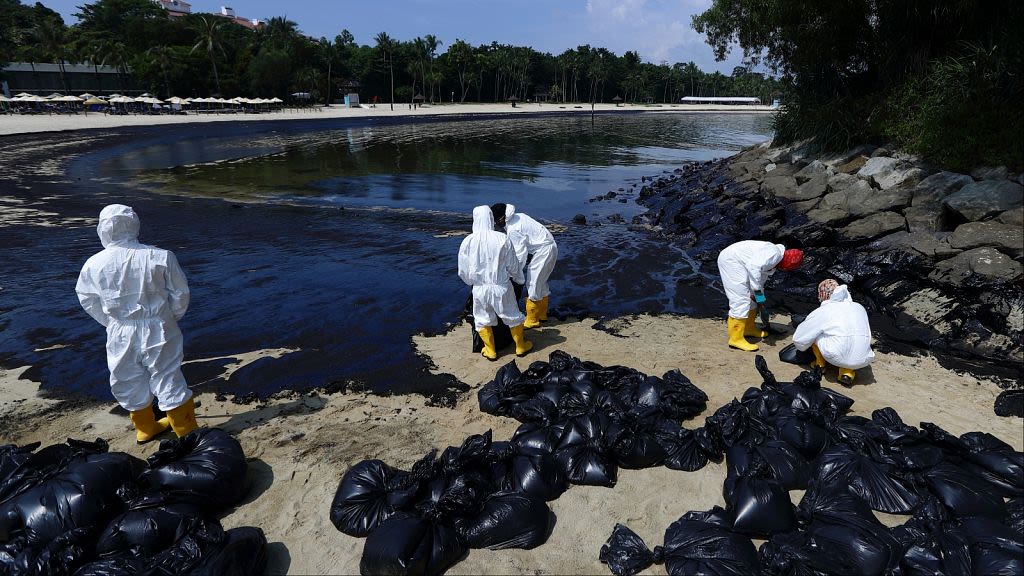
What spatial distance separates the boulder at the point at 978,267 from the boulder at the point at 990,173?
2383 millimetres

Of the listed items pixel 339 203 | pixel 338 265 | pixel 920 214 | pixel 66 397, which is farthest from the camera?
pixel 339 203

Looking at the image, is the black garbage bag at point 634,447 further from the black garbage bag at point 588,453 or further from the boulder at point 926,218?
the boulder at point 926,218

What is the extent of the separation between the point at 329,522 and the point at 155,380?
195cm

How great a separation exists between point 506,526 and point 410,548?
640 millimetres

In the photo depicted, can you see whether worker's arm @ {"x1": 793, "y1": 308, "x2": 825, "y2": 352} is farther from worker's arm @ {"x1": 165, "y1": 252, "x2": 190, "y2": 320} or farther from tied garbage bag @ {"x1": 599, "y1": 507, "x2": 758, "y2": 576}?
worker's arm @ {"x1": 165, "y1": 252, "x2": 190, "y2": 320}

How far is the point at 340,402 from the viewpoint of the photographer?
519cm

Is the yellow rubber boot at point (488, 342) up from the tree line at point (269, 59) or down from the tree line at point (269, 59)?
down

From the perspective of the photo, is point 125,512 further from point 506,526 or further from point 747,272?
point 747,272

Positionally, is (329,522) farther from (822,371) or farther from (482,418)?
(822,371)

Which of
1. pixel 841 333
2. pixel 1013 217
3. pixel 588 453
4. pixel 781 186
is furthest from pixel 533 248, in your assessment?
pixel 781 186

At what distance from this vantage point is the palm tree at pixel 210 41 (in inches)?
2101

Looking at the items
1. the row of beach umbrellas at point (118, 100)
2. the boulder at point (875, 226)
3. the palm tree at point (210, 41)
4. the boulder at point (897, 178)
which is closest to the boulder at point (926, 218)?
the boulder at point (875, 226)

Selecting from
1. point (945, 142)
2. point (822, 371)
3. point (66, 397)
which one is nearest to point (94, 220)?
point (66, 397)

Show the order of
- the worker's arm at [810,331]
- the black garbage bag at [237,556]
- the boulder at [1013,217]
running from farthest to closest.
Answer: the boulder at [1013,217] < the worker's arm at [810,331] < the black garbage bag at [237,556]
